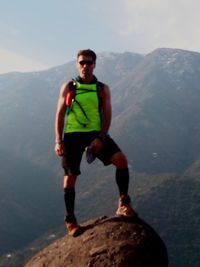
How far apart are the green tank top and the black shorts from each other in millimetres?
131

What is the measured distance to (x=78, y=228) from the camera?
10.2m

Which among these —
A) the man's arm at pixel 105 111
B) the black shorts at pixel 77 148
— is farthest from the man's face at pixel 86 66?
the black shorts at pixel 77 148

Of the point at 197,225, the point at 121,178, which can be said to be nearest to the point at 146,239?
the point at 121,178

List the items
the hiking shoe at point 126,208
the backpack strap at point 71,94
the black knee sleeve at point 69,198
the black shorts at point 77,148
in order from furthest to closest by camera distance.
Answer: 1. the hiking shoe at point 126,208
2. the black knee sleeve at point 69,198
3. the black shorts at point 77,148
4. the backpack strap at point 71,94

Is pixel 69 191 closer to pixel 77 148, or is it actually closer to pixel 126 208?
Result: pixel 77 148

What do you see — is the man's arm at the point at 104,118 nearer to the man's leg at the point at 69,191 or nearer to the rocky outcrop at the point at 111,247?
the man's leg at the point at 69,191

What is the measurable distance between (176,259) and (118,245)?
14823 centimetres

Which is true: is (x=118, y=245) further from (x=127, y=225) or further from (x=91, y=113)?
(x=91, y=113)

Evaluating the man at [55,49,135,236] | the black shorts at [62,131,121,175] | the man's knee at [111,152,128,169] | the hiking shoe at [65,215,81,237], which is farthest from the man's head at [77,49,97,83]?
the hiking shoe at [65,215,81,237]

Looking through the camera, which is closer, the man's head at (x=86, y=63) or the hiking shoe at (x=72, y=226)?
the man's head at (x=86, y=63)

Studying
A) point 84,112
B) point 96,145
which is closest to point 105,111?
point 84,112

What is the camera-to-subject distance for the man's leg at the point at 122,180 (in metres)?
9.71

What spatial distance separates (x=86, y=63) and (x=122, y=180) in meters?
2.59

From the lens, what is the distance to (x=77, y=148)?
31.7ft
